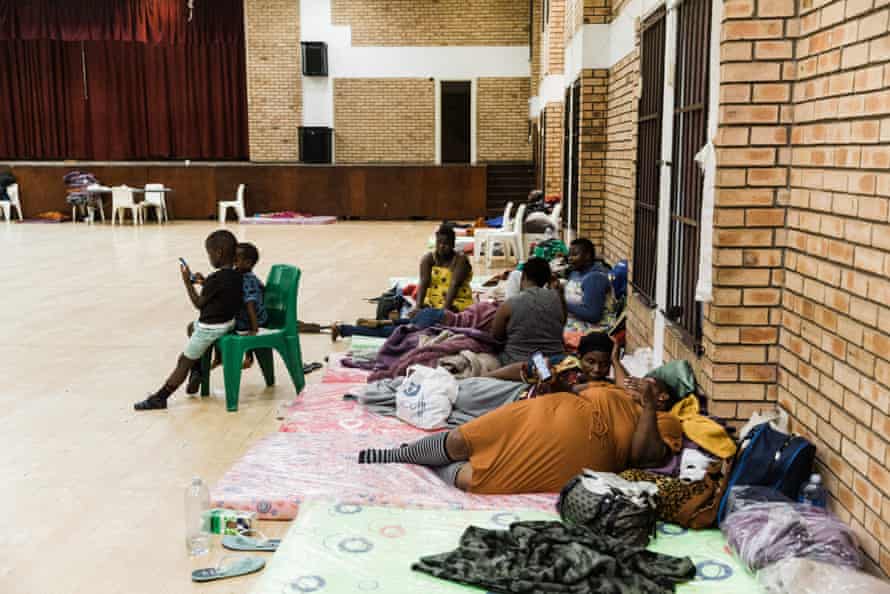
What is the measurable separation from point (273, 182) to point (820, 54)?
18.8 m

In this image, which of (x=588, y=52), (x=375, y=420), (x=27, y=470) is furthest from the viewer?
(x=588, y=52)

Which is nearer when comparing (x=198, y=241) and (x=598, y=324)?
(x=598, y=324)

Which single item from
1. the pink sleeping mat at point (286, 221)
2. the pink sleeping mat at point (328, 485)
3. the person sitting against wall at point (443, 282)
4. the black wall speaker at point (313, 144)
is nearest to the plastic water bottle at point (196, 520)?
the pink sleeping mat at point (328, 485)

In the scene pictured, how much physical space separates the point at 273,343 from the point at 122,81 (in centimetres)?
A: 1994

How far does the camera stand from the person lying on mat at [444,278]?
24.8 ft

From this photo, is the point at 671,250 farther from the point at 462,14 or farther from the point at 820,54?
the point at 462,14

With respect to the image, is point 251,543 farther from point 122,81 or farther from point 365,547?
point 122,81

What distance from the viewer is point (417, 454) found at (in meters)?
4.48

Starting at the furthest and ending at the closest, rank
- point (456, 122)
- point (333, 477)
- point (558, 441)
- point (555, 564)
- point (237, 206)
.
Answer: point (456, 122)
point (237, 206)
point (333, 477)
point (558, 441)
point (555, 564)

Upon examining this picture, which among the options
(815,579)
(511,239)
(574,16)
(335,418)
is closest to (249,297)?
(335,418)

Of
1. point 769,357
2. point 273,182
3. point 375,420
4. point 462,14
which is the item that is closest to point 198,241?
point 273,182

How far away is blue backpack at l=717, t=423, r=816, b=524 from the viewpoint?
3.67m

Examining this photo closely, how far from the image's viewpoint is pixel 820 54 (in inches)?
145

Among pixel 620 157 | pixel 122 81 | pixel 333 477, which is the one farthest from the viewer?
pixel 122 81
